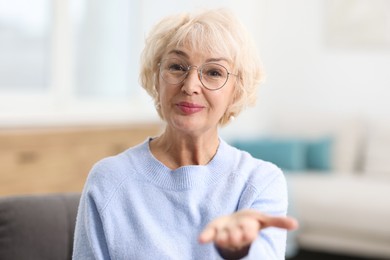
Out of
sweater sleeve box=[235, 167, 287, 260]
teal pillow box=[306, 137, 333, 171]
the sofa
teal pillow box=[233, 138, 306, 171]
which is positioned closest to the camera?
sweater sleeve box=[235, 167, 287, 260]

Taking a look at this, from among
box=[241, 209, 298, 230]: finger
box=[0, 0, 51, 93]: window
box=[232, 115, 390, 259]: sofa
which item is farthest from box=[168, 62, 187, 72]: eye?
box=[232, 115, 390, 259]: sofa

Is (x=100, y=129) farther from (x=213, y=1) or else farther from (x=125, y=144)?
(x=213, y=1)

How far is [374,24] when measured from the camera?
17.8 feet

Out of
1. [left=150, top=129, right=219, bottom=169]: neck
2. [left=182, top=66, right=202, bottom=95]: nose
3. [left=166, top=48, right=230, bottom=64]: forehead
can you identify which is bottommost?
[left=150, top=129, right=219, bottom=169]: neck

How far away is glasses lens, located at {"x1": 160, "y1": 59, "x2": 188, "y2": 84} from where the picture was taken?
1.50 meters

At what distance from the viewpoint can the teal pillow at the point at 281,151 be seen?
16.4 ft

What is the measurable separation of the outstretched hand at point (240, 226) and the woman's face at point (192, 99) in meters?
0.36

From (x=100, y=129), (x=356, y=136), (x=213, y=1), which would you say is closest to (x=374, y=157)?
(x=356, y=136)

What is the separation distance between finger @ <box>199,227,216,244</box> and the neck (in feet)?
1.49

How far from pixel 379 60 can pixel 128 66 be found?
1.94 meters

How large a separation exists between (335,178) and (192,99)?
344cm

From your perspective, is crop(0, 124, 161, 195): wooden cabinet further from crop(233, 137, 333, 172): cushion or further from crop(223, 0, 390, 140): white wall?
crop(223, 0, 390, 140): white wall

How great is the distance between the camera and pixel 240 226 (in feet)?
3.78

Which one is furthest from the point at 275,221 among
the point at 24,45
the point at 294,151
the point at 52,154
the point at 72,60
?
the point at 294,151
